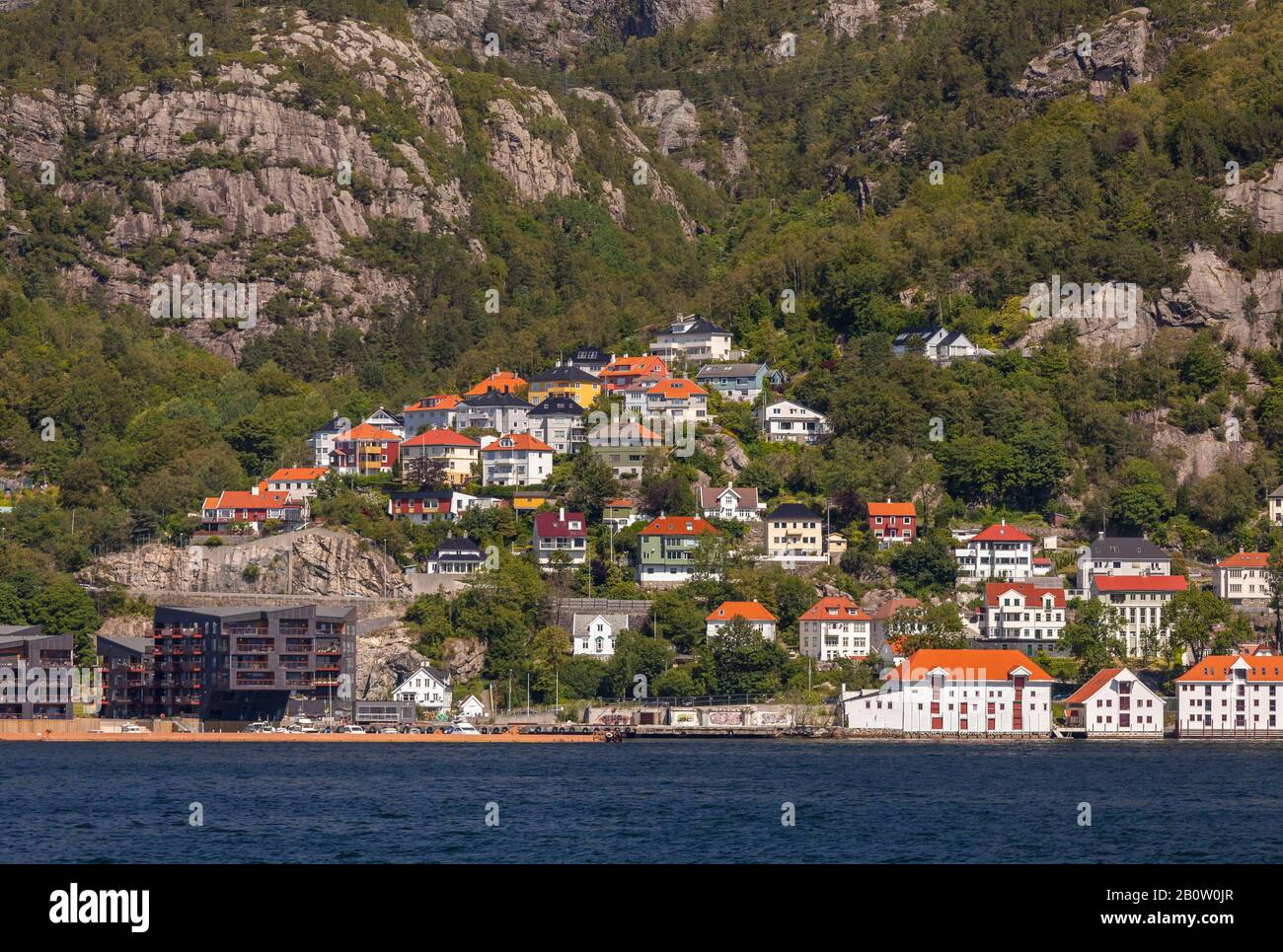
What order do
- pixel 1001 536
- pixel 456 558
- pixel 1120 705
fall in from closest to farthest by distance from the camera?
pixel 1120 705 < pixel 1001 536 < pixel 456 558

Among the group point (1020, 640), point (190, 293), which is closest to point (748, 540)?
point (1020, 640)

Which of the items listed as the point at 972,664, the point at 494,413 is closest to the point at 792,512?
the point at 972,664

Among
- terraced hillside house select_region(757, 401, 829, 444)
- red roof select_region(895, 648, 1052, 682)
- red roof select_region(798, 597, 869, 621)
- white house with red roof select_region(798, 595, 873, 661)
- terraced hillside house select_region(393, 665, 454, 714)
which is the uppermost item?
terraced hillside house select_region(757, 401, 829, 444)

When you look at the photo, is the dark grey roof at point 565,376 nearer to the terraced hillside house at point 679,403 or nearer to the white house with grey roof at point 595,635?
the terraced hillside house at point 679,403

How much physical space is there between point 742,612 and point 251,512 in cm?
3068

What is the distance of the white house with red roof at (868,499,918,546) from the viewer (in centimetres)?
10475

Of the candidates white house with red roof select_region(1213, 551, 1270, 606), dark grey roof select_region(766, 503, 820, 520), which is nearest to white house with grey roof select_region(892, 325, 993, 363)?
dark grey roof select_region(766, 503, 820, 520)

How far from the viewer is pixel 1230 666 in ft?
292

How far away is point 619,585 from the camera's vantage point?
329 ft

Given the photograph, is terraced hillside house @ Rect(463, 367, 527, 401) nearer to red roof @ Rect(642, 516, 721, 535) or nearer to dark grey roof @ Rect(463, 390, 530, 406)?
dark grey roof @ Rect(463, 390, 530, 406)

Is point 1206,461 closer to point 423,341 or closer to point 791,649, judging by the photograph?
point 791,649

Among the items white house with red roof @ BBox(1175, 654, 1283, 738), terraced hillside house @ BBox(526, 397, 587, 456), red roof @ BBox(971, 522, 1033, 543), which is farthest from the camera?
terraced hillside house @ BBox(526, 397, 587, 456)

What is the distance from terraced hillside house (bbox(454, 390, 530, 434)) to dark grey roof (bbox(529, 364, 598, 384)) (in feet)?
14.0

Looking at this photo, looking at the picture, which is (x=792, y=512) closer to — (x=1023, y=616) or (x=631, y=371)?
(x=1023, y=616)
